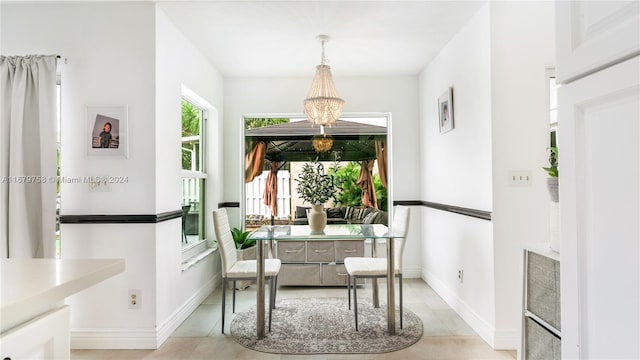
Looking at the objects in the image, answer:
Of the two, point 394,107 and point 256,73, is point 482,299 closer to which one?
point 394,107

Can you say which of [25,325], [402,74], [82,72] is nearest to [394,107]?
[402,74]

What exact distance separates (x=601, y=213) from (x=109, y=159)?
277 centimetres

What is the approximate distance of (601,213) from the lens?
0.73 meters

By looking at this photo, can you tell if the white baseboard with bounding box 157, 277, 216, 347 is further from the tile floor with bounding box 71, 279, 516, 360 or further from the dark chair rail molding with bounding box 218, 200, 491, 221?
the dark chair rail molding with bounding box 218, 200, 491, 221

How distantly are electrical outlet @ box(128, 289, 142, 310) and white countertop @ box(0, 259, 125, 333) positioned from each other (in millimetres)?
1633

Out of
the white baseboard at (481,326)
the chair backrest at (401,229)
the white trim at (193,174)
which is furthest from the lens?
the white trim at (193,174)

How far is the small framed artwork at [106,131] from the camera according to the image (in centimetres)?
252

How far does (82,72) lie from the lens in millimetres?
2539

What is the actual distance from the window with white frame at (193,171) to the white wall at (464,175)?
8.30 feet

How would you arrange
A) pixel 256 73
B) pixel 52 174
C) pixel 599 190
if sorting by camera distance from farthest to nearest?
1. pixel 256 73
2. pixel 52 174
3. pixel 599 190

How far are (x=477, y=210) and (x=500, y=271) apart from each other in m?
0.47

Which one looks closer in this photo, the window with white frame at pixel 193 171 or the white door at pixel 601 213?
the white door at pixel 601 213

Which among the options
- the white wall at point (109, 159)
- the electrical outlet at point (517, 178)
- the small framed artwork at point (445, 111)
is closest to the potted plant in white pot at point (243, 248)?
the white wall at point (109, 159)

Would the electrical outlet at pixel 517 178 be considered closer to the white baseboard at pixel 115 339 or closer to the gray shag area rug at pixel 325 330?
the gray shag area rug at pixel 325 330
